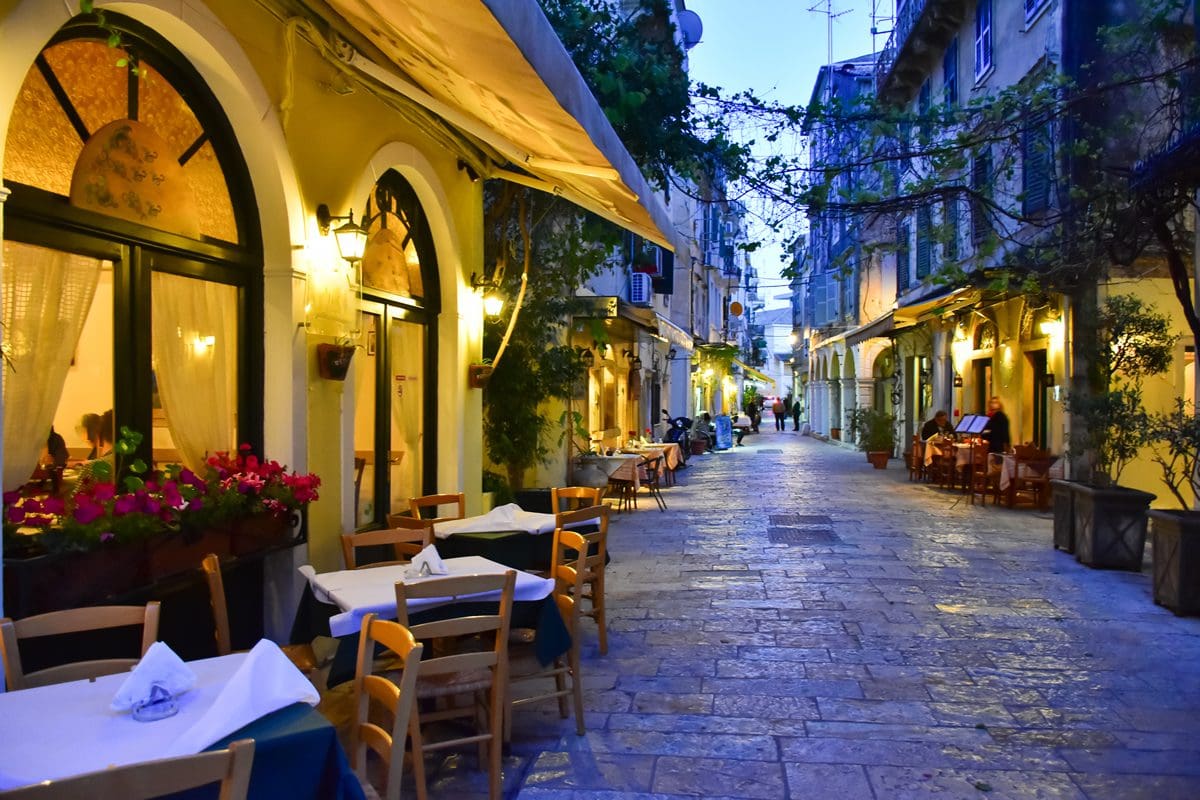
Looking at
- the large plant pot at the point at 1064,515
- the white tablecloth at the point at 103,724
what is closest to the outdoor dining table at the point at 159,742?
the white tablecloth at the point at 103,724

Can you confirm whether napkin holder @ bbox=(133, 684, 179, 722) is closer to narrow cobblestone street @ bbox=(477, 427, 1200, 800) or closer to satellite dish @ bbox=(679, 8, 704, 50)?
narrow cobblestone street @ bbox=(477, 427, 1200, 800)

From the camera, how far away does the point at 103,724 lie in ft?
7.84

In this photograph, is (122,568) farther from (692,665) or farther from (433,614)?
(692,665)

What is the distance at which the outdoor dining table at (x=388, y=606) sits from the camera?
388cm

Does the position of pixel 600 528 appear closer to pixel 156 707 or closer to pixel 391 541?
pixel 391 541

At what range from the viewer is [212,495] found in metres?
4.20

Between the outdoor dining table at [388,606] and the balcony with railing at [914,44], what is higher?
the balcony with railing at [914,44]

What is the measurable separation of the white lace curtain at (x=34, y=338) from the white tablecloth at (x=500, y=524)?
245 cm

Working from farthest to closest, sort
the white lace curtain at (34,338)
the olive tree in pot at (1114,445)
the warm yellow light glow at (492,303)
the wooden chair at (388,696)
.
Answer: the warm yellow light glow at (492,303), the olive tree in pot at (1114,445), the white lace curtain at (34,338), the wooden chair at (388,696)

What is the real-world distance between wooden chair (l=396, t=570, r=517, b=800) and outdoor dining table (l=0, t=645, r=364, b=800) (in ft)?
2.60

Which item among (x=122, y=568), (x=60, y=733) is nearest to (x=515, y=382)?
(x=122, y=568)

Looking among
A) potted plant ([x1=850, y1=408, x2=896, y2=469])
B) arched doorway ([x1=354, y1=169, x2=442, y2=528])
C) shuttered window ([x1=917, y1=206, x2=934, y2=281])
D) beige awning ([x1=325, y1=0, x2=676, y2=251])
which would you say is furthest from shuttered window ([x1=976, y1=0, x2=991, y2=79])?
arched doorway ([x1=354, y1=169, x2=442, y2=528])

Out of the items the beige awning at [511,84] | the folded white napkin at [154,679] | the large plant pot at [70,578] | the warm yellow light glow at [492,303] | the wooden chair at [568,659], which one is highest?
the beige awning at [511,84]

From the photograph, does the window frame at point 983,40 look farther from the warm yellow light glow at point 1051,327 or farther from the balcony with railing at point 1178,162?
the balcony with railing at point 1178,162
